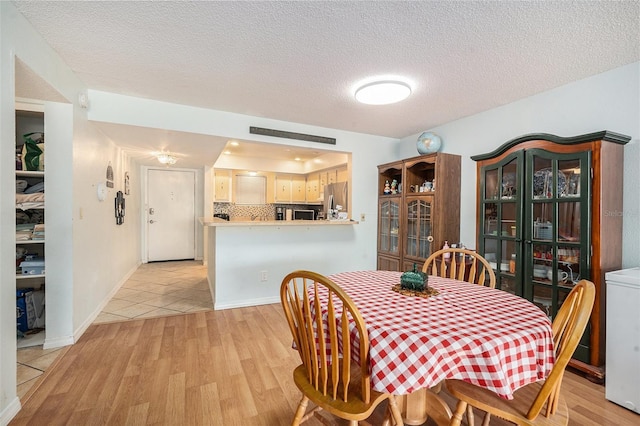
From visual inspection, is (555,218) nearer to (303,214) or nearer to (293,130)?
(293,130)

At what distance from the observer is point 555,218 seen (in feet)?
7.55

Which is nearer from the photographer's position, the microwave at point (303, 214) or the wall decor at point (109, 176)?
the wall decor at point (109, 176)

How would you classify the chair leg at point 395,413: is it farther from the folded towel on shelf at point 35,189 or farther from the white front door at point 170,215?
the white front door at point 170,215

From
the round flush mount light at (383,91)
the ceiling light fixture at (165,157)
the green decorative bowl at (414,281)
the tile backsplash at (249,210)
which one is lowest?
the green decorative bowl at (414,281)

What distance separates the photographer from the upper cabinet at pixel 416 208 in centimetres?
332

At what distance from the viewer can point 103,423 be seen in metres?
1.59

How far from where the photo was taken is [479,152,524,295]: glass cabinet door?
2.54 m

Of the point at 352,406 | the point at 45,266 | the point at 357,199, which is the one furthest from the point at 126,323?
the point at 357,199

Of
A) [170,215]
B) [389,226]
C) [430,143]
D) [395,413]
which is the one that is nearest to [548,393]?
[395,413]

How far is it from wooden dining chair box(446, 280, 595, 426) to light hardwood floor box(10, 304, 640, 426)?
0.61 metres

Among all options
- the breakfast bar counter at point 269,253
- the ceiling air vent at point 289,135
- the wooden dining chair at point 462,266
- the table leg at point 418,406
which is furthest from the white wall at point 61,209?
the wooden dining chair at point 462,266

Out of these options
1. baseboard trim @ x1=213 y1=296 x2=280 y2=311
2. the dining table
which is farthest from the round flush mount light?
baseboard trim @ x1=213 y1=296 x2=280 y2=311

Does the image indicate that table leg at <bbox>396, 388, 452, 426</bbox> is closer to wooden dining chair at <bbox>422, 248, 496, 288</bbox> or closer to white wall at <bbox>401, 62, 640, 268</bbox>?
wooden dining chair at <bbox>422, 248, 496, 288</bbox>

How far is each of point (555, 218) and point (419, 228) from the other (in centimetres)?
139
